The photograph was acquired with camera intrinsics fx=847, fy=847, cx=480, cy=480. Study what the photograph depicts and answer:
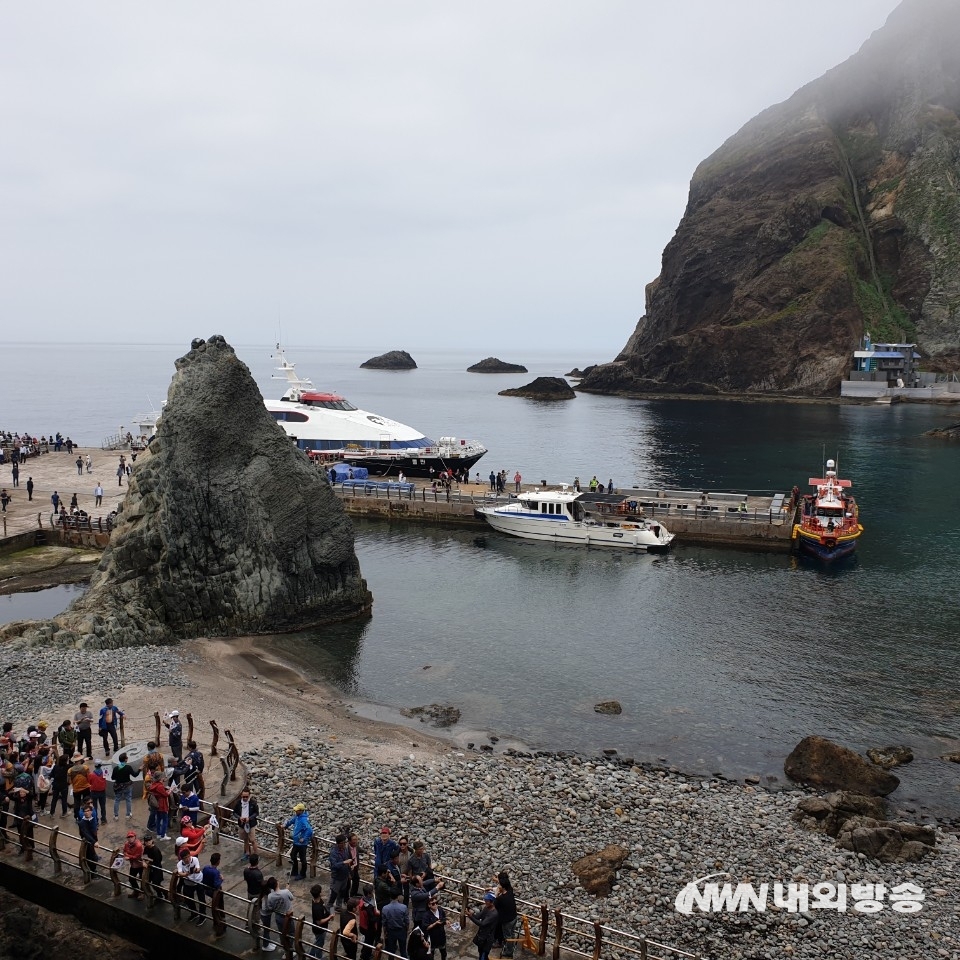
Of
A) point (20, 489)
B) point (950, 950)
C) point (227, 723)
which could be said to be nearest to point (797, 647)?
point (950, 950)

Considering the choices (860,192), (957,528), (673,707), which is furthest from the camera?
(860,192)

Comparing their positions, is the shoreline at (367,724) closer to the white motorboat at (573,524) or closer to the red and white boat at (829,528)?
the white motorboat at (573,524)

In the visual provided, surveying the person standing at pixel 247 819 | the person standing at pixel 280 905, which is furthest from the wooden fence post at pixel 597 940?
the person standing at pixel 247 819

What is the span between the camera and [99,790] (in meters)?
17.3

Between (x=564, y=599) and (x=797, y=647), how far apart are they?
38.0 ft

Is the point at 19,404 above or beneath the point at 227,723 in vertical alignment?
above

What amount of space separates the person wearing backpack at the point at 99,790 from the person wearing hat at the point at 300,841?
4274mm

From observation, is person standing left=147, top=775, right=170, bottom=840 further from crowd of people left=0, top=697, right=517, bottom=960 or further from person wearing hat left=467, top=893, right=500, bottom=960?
person wearing hat left=467, top=893, right=500, bottom=960

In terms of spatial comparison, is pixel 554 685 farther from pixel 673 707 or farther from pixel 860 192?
pixel 860 192

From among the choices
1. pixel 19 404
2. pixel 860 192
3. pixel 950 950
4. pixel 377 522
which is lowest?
pixel 950 950

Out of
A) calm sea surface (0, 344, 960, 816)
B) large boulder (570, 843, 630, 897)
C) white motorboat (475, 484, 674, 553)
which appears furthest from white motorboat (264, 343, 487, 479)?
large boulder (570, 843, 630, 897)

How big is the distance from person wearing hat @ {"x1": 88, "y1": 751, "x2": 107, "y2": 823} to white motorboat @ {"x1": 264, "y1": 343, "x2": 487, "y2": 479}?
50281 millimetres

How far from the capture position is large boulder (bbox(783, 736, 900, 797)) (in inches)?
917

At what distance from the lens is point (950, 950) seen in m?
15.8
